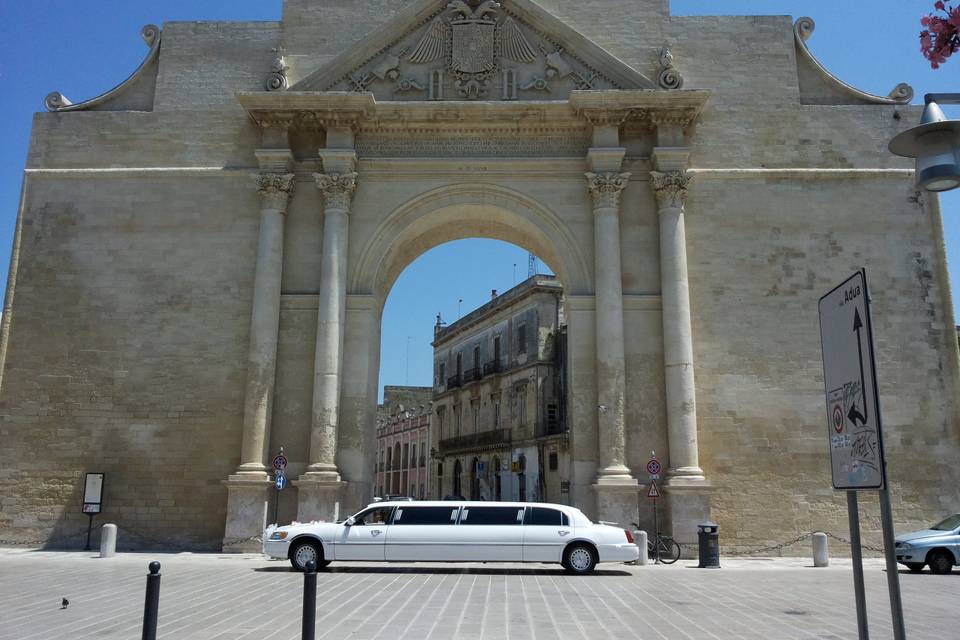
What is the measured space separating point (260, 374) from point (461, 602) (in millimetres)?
10585

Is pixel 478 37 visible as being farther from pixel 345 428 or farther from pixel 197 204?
pixel 345 428

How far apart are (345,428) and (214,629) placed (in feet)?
37.0

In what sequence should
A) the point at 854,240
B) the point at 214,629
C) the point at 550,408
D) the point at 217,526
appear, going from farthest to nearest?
the point at 550,408 < the point at 854,240 < the point at 217,526 < the point at 214,629

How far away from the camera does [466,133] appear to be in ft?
69.2

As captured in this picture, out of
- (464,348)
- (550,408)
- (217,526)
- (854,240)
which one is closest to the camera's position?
(217,526)

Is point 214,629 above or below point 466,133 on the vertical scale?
below

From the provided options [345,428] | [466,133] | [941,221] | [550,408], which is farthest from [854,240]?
[550,408]

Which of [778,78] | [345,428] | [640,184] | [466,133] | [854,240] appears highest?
[778,78]

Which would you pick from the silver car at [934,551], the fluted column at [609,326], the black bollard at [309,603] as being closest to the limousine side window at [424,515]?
the fluted column at [609,326]

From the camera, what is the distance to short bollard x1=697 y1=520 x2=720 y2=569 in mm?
16531

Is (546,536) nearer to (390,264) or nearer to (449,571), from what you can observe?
(449,571)

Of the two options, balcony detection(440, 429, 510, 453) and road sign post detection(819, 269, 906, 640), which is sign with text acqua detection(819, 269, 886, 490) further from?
balcony detection(440, 429, 510, 453)

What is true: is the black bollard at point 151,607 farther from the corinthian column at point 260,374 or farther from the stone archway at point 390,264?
the stone archway at point 390,264

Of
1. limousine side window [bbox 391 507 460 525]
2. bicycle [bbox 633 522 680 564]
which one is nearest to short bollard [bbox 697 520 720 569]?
bicycle [bbox 633 522 680 564]
